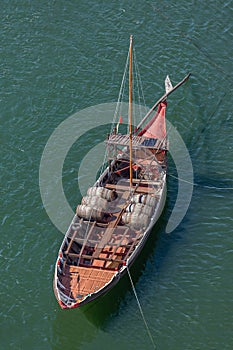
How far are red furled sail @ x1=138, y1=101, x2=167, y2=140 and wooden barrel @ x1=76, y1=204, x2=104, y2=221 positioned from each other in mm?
12966

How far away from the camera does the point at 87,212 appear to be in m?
70.2

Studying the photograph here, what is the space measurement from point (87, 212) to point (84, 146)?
1651 centimetres

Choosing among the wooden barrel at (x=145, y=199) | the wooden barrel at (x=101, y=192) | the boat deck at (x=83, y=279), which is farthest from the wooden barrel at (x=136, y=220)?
the boat deck at (x=83, y=279)

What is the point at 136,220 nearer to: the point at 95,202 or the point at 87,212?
the point at 95,202

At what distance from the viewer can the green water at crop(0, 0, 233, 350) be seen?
65.8 metres

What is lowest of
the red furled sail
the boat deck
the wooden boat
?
the boat deck

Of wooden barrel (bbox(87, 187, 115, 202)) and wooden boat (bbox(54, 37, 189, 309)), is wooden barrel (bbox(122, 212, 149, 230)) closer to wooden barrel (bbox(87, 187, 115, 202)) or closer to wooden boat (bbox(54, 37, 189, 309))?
wooden boat (bbox(54, 37, 189, 309))

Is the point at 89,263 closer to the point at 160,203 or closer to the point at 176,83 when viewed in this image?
the point at 160,203

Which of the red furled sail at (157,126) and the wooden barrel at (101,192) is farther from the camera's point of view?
the red furled sail at (157,126)

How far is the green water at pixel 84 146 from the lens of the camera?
216 ft

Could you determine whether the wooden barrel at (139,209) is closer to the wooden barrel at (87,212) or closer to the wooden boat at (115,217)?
the wooden boat at (115,217)

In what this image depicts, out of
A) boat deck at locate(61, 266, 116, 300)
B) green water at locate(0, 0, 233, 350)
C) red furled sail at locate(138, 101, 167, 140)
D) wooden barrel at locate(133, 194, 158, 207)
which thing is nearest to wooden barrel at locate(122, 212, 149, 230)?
wooden barrel at locate(133, 194, 158, 207)

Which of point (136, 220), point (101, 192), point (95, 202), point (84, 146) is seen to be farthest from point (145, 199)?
point (84, 146)

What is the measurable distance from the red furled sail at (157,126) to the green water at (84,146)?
5092mm
